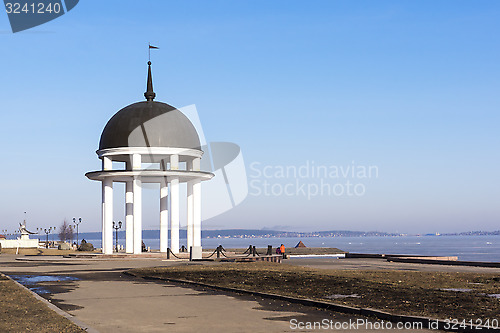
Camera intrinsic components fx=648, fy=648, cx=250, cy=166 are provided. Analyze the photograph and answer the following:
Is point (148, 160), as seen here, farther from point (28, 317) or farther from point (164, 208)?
point (28, 317)

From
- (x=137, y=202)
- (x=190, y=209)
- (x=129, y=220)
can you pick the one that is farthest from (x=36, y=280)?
(x=190, y=209)

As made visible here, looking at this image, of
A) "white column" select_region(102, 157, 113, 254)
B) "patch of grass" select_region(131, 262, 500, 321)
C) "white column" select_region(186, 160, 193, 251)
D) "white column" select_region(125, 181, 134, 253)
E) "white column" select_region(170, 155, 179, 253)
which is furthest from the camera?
"white column" select_region(186, 160, 193, 251)

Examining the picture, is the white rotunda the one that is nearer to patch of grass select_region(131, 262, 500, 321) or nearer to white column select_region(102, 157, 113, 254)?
white column select_region(102, 157, 113, 254)

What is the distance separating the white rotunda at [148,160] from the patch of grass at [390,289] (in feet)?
85.7

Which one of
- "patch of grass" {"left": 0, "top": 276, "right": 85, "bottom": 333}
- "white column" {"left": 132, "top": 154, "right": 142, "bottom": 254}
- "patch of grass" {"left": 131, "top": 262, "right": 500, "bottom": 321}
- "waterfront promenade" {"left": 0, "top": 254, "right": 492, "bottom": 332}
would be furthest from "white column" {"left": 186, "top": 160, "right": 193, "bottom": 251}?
"patch of grass" {"left": 0, "top": 276, "right": 85, "bottom": 333}

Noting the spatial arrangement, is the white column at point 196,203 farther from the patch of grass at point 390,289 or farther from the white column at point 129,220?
the patch of grass at point 390,289

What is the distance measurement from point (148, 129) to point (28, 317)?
4108 cm

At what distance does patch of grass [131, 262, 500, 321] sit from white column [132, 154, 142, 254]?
25.9m

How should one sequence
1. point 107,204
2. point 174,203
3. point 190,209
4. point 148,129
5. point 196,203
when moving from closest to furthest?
point 148,129 < point 107,204 < point 174,203 < point 196,203 < point 190,209

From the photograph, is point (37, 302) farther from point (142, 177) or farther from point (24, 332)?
point (142, 177)

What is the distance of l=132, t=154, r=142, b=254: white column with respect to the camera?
5588 centimetres

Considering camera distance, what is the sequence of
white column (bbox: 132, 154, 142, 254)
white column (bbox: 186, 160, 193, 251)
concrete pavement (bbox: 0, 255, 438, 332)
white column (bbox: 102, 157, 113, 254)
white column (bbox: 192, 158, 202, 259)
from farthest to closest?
white column (bbox: 192, 158, 202, 259), white column (bbox: 186, 160, 193, 251), white column (bbox: 102, 157, 113, 254), white column (bbox: 132, 154, 142, 254), concrete pavement (bbox: 0, 255, 438, 332)

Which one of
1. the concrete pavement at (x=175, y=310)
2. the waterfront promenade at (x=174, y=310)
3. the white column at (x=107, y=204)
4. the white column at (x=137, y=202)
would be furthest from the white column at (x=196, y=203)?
the concrete pavement at (x=175, y=310)

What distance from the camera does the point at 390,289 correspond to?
2020 centimetres
